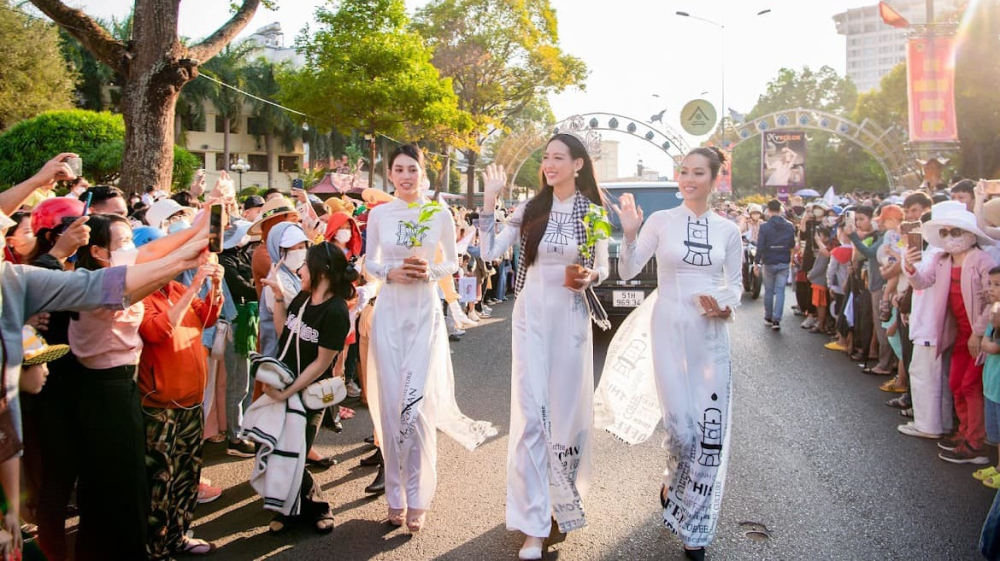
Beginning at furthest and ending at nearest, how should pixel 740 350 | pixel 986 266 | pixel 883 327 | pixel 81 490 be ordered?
pixel 740 350
pixel 883 327
pixel 986 266
pixel 81 490

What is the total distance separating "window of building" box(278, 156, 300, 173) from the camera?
61.9 m

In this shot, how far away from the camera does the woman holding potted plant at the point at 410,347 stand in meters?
4.52

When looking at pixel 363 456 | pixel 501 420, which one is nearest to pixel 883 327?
pixel 501 420

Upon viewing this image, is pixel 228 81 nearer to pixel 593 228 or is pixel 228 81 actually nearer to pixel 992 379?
pixel 593 228

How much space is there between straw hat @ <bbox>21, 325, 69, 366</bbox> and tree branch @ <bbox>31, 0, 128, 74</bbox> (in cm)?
896

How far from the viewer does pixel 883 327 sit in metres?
8.96

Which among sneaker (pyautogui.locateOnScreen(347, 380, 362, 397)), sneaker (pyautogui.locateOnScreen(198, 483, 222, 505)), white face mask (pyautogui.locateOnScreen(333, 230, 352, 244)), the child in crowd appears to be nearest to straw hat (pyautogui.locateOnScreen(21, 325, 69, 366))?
sneaker (pyautogui.locateOnScreen(198, 483, 222, 505))

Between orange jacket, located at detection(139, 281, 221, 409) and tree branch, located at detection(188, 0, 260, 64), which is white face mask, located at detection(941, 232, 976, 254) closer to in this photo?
orange jacket, located at detection(139, 281, 221, 409)

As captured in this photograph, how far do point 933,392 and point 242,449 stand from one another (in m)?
5.71

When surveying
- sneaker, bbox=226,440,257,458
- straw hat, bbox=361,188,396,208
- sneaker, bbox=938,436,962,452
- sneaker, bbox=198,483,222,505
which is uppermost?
straw hat, bbox=361,188,396,208

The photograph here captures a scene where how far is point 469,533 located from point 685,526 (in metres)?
1.21

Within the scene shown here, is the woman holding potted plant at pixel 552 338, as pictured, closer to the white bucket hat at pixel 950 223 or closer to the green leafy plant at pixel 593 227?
the green leafy plant at pixel 593 227

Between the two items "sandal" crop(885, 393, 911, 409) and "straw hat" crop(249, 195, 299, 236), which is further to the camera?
"sandal" crop(885, 393, 911, 409)

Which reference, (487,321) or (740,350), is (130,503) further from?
(487,321)
